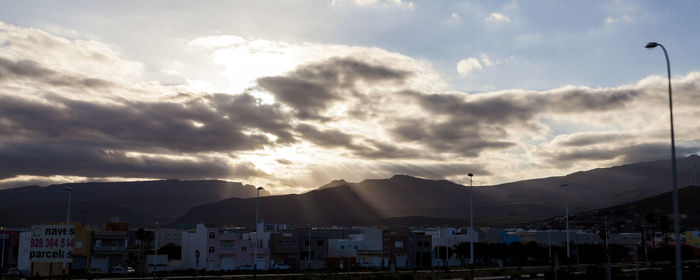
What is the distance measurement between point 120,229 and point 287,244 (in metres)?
32.6

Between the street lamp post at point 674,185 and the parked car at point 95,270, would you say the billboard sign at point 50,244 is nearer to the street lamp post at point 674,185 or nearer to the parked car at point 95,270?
the parked car at point 95,270

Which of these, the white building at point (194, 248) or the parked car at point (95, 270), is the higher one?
the white building at point (194, 248)

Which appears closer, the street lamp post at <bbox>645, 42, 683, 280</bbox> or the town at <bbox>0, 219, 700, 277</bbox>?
the street lamp post at <bbox>645, 42, 683, 280</bbox>

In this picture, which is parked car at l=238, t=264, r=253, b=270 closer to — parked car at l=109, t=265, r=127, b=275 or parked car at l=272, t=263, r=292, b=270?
parked car at l=272, t=263, r=292, b=270

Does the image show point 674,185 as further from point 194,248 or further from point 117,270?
point 194,248

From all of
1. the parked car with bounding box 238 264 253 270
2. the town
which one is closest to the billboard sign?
the town

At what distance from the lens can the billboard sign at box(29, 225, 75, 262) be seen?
326 feet

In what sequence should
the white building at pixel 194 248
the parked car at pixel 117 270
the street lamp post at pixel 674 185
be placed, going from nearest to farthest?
the street lamp post at pixel 674 185, the parked car at pixel 117 270, the white building at pixel 194 248

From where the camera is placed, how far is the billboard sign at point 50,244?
99.4 meters

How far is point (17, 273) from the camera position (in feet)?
325

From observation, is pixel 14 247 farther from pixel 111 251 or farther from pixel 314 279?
pixel 314 279

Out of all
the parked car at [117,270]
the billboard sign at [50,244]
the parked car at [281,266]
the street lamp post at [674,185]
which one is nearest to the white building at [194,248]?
the parked car at [281,266]

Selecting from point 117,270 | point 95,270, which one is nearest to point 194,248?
point 117,270

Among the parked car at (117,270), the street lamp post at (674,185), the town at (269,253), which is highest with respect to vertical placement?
the street lamp post at (674,185)
